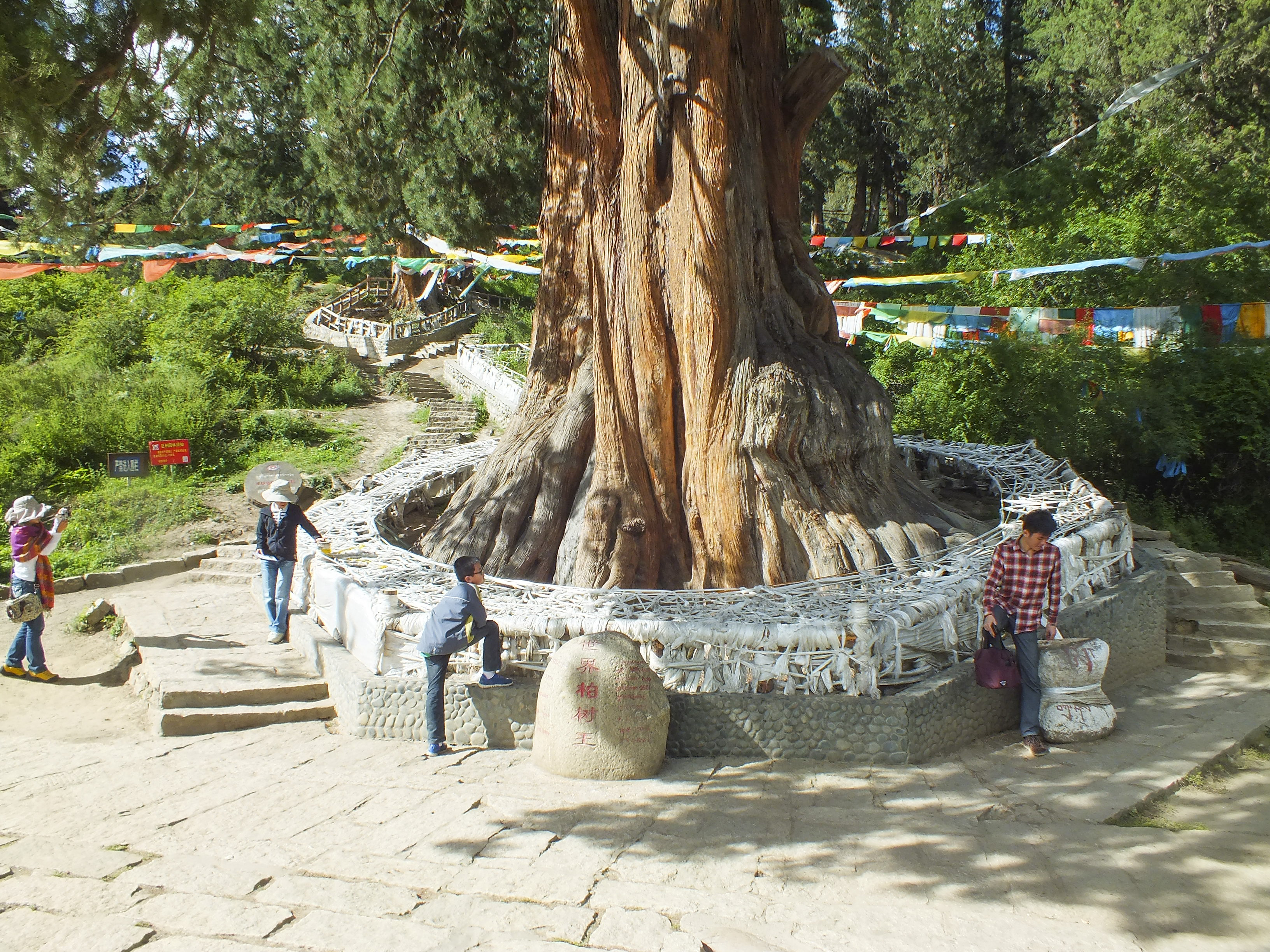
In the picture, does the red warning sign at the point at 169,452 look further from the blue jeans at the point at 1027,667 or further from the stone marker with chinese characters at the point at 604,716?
the blue jeans at the point at 1027,667

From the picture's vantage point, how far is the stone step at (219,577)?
1026cm

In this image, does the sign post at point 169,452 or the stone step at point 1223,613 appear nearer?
the stone step at point 1223,613

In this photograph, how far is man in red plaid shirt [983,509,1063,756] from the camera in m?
5.44

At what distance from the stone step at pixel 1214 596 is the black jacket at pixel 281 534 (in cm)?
744

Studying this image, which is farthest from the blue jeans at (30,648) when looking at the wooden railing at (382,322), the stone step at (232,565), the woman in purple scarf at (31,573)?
the wooden railing at (382,322)

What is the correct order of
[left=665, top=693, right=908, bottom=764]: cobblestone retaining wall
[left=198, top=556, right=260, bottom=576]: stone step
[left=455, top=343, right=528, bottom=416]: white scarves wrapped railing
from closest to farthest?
[left=665, top=693, right=908, bottom=764]: cobblestone retaining wall, [left=198, top=556, right=260, bottom=576]: stone step, [left=455, top=343, right=528, bottom=416]: white scarves wrapped railing

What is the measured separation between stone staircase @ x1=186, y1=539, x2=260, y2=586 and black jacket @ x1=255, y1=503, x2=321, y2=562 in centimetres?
256

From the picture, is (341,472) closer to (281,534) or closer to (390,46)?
(390,46)

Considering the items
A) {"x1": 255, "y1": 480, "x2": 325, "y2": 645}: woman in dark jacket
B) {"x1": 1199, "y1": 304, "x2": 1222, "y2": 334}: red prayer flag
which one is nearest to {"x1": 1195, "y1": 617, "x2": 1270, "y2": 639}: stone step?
{"x1": 1199, "y1": 304, "x2": 1222, "y2": 334}: red prayer flag

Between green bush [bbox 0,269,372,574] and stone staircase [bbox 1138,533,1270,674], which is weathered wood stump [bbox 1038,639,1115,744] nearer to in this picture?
stone staircase [bbox 1138,533,1270,674]

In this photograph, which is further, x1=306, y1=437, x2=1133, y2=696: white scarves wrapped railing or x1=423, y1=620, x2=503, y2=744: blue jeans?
x1=423, y1=620, x2=503, y2=744: blue jeans

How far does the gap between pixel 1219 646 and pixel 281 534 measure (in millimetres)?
7637

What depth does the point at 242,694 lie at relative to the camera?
254 inches

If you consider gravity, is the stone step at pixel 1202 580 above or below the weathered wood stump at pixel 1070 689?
above
